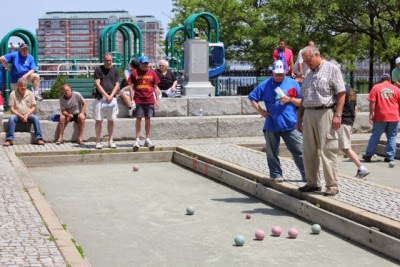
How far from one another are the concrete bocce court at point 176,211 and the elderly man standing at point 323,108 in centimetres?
49

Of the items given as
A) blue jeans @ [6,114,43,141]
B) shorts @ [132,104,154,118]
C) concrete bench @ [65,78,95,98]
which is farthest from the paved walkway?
concrete bench @ [65,78,95,98]

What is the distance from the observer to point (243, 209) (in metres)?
9.41

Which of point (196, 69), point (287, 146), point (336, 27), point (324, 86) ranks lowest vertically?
point (287, 146)

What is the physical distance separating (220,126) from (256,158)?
451cm

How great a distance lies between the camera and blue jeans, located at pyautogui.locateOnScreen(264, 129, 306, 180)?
9.55m

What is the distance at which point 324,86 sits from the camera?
27.7ft

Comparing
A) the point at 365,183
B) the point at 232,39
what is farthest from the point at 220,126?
the point at 232,39

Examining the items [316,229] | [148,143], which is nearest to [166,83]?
[148,143]

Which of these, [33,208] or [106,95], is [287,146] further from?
[106,95]

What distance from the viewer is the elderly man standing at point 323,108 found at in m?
8.44

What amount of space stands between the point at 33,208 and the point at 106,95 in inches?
265

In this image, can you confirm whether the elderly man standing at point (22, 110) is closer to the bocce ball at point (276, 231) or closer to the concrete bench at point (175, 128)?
the concrete bench at point (175, 128)

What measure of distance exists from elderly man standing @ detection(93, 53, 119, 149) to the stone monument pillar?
4.92 metres

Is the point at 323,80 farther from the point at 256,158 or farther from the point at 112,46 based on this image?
the point at 112,46
